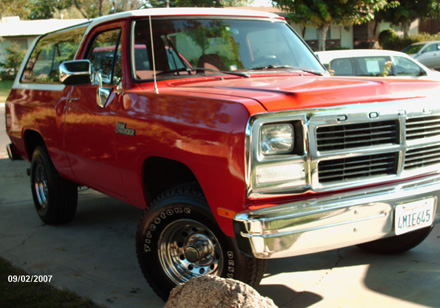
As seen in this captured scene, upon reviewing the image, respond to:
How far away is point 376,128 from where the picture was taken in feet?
11.1

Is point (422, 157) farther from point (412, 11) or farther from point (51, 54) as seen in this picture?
point (412, 11)

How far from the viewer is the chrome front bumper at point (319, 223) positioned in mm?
2996

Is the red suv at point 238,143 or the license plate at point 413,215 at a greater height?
the red suv at point 238,143

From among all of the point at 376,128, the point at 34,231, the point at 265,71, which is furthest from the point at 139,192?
the point at 34,231

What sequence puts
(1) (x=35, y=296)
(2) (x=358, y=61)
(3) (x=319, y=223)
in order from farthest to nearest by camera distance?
1. (2) (x=358, y=61)
2. (1) (x=35, y=296)
3. (3) (x=319, y=223)

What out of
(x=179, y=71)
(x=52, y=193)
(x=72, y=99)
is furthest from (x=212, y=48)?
(x=52, y=193)

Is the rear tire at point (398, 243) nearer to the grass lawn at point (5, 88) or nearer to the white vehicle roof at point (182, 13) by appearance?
the white vehicle roof at point (182, 13)

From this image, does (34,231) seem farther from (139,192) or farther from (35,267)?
(139,192)

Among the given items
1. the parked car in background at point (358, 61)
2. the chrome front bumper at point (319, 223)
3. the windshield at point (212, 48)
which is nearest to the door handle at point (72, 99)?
the windshield at point (212, 48)

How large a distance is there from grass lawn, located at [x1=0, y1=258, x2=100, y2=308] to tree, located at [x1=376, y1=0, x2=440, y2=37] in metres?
33.2

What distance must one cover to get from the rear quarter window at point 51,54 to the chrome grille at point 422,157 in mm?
3173

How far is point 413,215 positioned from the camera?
3.42 metres

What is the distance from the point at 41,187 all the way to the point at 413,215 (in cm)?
398
